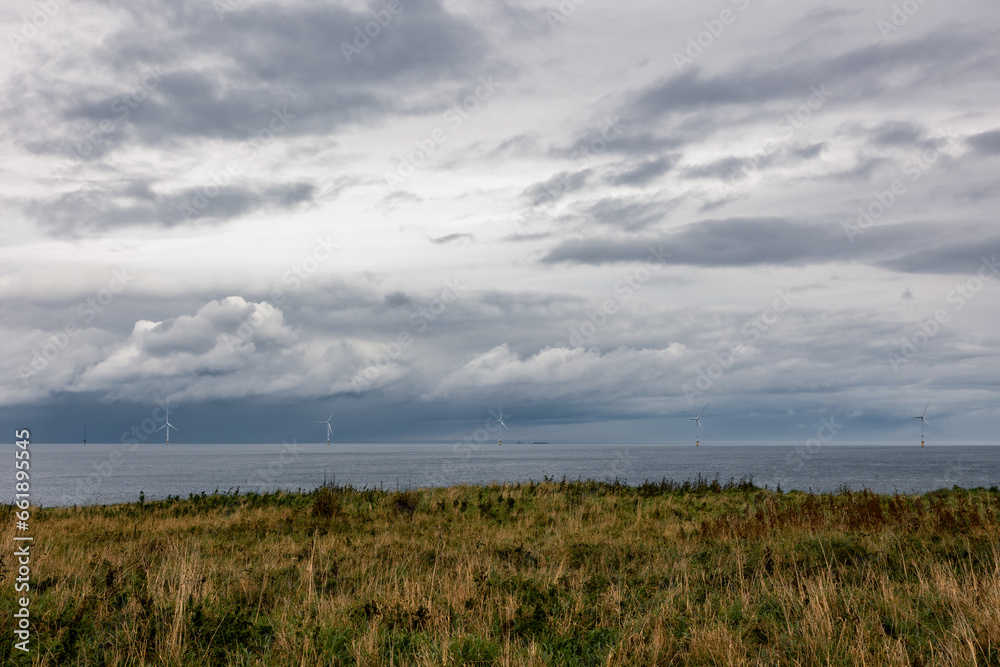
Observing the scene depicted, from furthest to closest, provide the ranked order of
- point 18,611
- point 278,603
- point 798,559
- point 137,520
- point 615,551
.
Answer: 1. point 137,520
2. point 615,551
3. point 798,559
4. point 278,603
5. point 18,611

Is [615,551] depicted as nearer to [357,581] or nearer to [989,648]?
[357,581]

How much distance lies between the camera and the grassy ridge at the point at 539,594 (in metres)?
7.46

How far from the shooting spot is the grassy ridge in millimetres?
7465

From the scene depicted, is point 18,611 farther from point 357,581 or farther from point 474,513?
A: point 474,513

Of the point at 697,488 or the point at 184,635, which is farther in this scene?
the point at 697,488

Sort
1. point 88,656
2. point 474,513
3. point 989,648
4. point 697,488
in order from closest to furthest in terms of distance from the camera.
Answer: point 989,648 → point 88,656 → point 474,513 → point 697,488

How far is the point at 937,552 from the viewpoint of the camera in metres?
12.5

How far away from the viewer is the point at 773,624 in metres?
8.12

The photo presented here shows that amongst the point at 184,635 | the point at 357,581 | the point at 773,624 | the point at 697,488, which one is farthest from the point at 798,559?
the point at 697,488

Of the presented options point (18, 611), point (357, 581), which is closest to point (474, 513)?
point (357, 581)

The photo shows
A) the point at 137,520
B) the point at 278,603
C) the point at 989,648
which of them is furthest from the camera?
the point at 137,520

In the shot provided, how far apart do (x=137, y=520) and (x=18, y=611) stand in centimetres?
1465

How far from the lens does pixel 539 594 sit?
10016mm

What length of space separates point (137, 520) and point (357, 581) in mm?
13736
